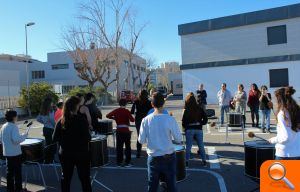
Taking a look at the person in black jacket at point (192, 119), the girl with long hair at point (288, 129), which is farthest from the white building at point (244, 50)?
the girl with long hair at point (288, 129)

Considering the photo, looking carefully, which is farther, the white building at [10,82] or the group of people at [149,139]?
the white building at [10,82]

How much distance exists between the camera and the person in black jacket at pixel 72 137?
5500 millimetres

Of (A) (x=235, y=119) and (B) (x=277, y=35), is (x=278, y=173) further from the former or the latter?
(B) (x=277, y=35)

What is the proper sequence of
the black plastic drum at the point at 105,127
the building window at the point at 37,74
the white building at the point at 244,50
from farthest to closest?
the building window at the point at 37,74 < the white building at the point at 244,50 < the black plastic drum at the point at 105,127

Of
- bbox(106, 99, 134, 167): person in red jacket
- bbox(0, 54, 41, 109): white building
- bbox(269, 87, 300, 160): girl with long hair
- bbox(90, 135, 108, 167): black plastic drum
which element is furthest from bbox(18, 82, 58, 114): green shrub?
bbox(269, 87, 300, 160): girl with long hair

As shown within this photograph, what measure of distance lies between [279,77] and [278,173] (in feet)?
87.2

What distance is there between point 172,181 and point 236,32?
26142 millimetres

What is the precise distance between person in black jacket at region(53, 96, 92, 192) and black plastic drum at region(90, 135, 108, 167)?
926mm

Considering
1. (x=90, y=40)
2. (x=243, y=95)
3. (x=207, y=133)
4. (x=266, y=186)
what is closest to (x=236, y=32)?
(x=243, y=95)

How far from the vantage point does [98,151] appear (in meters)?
6.70

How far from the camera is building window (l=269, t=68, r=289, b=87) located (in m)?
27.7

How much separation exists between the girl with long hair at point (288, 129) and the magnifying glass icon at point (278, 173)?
7.64 ft

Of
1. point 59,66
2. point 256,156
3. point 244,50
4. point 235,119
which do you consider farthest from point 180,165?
point 59,66

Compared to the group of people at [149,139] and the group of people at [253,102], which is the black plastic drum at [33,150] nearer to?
the group of people at [149,139]
